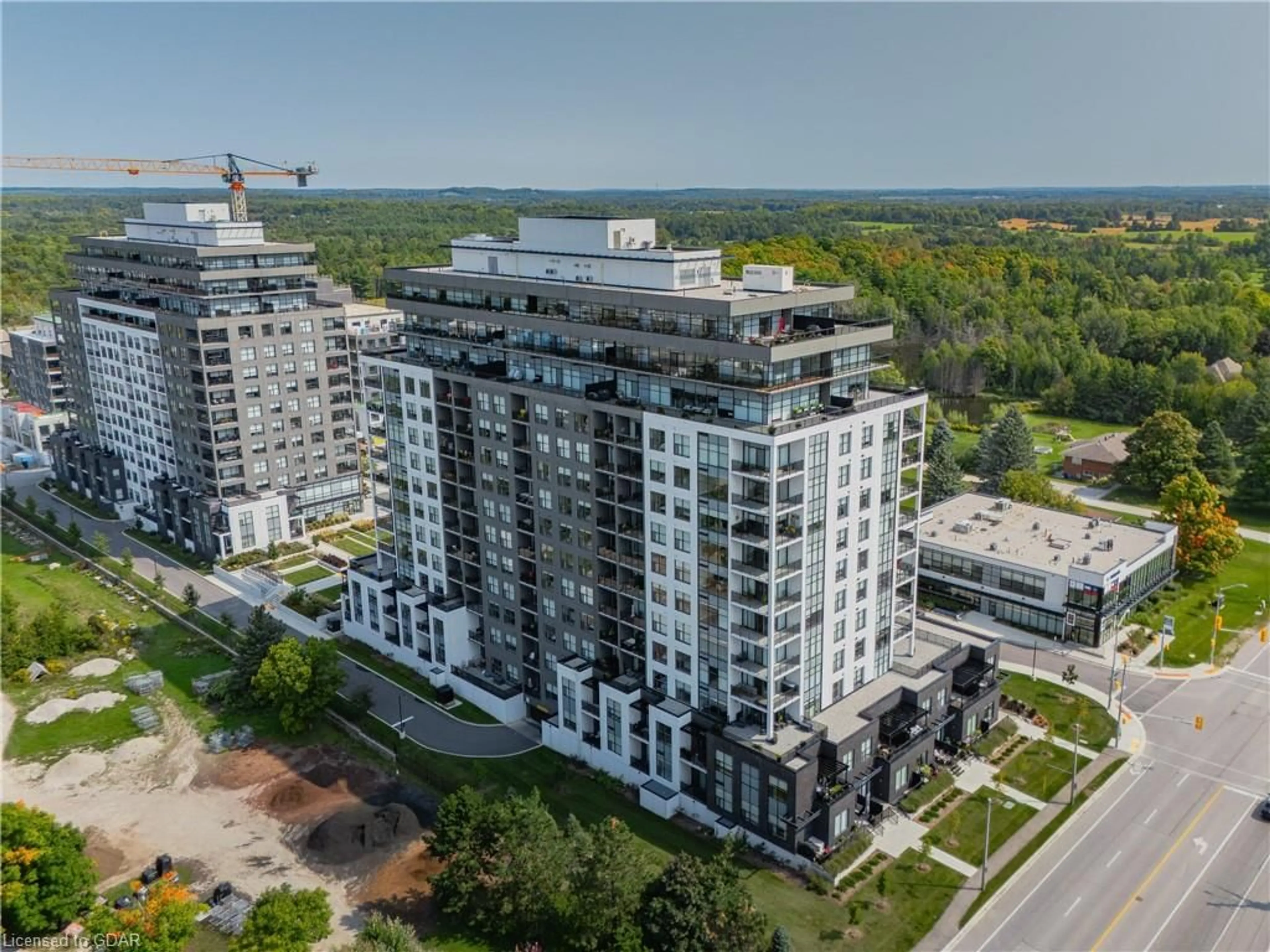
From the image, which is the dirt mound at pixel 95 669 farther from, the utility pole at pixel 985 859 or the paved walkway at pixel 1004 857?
the utility pole at pixel 985 859

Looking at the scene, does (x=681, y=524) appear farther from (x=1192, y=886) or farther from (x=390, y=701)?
(x=1192, y=886)

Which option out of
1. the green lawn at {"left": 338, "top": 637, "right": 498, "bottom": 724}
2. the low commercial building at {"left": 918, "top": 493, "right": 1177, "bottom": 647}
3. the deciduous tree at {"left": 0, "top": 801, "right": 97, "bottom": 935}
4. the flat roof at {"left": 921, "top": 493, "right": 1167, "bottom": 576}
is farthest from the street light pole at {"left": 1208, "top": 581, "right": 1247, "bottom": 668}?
the deciduous tree at {"left": 0, "top": 801, "right": 97, "bottom": 935}

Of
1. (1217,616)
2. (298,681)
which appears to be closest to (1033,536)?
(1217,616)

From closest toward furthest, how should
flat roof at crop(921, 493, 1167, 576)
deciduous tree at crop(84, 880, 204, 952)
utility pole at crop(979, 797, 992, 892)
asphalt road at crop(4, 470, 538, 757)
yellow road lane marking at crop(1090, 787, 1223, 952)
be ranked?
deciduous tree at crop(84, 880, 204, 952)
yellow road lane marking at crop(1090, 787, 1223, 952)
utility pole at crop(979, 797, 992, 892)
asphalt road at crop(4, 470, 538, 757)
flat roof at crop(921, 493, 1167, 576)

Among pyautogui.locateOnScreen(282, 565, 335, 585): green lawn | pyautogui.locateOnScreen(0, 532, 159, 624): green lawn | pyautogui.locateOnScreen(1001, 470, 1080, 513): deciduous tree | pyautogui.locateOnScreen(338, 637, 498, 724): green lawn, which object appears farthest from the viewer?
pyautogui.locateOnScreen(1001, 470, 1080, 513): deciduous tree

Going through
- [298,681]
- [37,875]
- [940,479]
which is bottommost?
[37,875]

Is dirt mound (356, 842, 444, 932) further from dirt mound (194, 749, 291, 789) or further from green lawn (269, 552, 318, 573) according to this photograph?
green lawn (269, 552, 318, 573)

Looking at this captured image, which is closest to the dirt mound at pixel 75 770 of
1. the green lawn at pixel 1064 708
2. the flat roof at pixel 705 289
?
the flat roof at pixel 705 289
